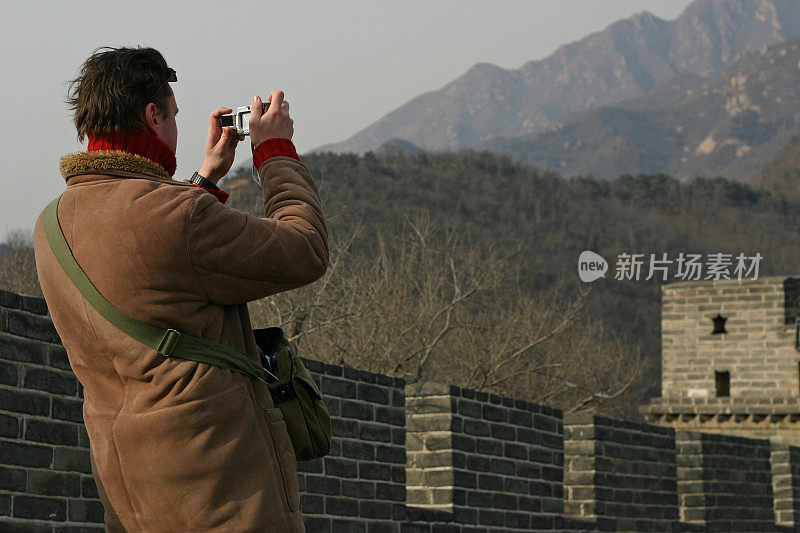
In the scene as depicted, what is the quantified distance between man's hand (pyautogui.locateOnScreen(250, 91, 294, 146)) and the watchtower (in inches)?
911

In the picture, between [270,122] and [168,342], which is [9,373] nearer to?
[270,122]

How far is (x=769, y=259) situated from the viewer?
6347 cm

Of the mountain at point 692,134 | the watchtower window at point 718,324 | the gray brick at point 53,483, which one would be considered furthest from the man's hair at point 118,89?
the mountain at point 692,134

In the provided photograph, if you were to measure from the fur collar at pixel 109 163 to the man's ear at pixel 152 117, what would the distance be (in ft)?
0.24

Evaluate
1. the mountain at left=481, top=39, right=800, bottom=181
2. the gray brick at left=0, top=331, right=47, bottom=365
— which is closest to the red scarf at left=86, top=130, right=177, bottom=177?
the gray brick at left=0, top=331, right=47, bottom=365

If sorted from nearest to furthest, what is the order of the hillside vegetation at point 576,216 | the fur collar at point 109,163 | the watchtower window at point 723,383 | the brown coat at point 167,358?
1. the brown coat at point 167,358
2. the fur collar at point 109,163
3. the watchtower window at point 723,383
4. the hillside vegetation at point 576,216

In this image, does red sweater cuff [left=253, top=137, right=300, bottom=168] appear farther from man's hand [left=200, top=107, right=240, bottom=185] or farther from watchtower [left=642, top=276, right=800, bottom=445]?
watchtower [left=642, top=276, right=800, bottom=445]

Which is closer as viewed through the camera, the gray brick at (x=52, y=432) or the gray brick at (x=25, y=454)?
the gray brick at (x=25, y=454)

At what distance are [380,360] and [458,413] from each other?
14183 millimetres

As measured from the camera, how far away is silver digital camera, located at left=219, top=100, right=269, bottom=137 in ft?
10.6

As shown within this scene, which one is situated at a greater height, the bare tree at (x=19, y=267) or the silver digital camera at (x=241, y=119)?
the bare tree at (x=19, y=267)

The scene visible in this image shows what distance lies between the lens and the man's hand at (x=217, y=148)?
10.8 ft

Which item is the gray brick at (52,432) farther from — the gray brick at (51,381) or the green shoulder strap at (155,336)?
the green shoulder strap at (155,336)

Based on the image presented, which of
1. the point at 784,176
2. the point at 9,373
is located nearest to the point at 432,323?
the point at 9,373
